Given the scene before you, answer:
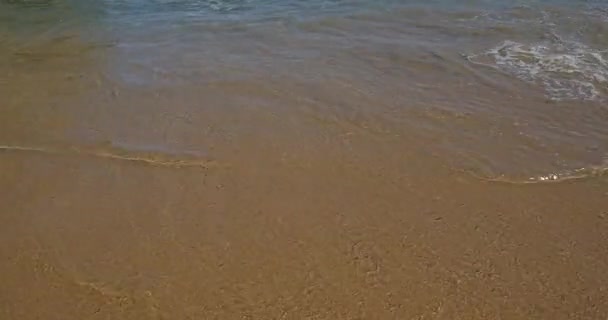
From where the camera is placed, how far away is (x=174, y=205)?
4.09 meters

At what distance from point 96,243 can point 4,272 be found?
527 mm

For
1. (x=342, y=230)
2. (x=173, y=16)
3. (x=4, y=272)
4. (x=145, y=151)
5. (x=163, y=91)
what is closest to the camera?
(x=4, y=272)

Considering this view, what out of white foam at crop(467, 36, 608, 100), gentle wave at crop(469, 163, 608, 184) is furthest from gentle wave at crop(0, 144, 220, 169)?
white foam at crop(467, 36, 608, 100)

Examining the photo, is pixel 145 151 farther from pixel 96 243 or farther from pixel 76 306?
pixel 76 306

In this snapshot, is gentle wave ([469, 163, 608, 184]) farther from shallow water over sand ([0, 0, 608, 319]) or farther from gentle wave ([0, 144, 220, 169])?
gentle wave ([0, 144, 220, 169])

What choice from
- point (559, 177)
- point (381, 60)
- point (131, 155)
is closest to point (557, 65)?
point (381, 60)

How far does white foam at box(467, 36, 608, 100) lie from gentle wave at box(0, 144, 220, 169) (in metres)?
3.15

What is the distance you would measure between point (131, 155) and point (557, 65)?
13.5 feet

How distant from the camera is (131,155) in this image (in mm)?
4633

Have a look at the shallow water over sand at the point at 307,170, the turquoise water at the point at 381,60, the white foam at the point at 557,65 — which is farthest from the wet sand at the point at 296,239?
the white foam at the point at 557,65

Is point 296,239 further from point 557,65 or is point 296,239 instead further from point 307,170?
point 557,65

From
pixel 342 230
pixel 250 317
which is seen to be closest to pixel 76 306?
pixel 250 317

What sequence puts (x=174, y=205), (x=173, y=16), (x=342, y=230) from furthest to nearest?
(x=173, y=16) → (x=174, y=205) → (x=342, y=230)

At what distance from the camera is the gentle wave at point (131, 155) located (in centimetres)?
453
